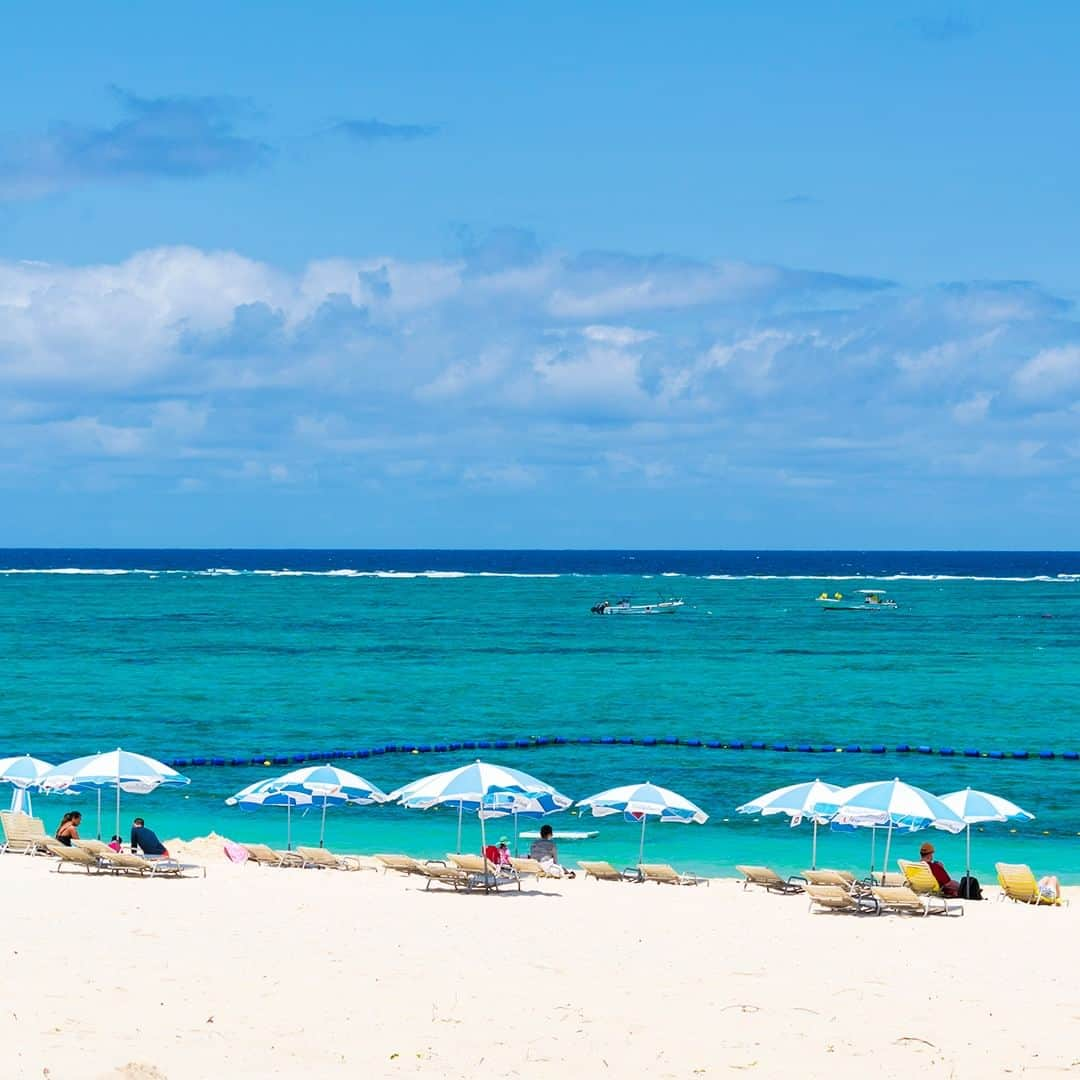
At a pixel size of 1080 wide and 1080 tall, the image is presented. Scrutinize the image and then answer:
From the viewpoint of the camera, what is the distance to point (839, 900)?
A: 20000 millimetres

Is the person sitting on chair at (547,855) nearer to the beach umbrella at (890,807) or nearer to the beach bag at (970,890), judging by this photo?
the beach umbrella at (890,807)

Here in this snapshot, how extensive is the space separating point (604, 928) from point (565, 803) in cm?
547

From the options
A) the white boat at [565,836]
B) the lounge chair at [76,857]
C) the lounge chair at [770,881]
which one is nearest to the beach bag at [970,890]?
the lounge chair at [770,881]

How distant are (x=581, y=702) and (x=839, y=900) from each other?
36197 mm

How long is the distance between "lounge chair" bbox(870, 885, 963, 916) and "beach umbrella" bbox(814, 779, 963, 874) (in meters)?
1.18

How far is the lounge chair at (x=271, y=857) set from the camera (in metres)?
23.9

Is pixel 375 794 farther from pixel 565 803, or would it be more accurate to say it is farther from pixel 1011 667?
pixel 1011 667

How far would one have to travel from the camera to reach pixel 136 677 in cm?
6328

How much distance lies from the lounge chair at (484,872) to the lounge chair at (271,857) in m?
3.36

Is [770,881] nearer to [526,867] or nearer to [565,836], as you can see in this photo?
[526,867]

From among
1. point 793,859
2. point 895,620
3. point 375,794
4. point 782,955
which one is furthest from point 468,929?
point 895,620

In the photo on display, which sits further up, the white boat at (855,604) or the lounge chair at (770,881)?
the white boat at (855,604)

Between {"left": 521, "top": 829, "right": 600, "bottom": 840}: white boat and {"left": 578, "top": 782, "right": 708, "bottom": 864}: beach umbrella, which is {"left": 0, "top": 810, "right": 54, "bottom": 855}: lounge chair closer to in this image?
{"left": 578, "top": 782, "right": 708, "bottom": 864}: beach umbrella

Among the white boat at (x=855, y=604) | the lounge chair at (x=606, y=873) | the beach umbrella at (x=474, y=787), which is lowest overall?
the lounge chair at (x=606, y=873)
